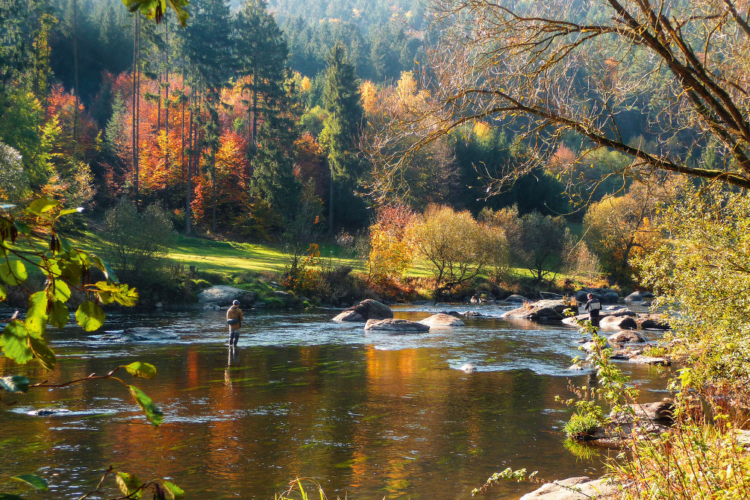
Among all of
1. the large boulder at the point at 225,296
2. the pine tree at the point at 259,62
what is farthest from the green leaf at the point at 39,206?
the pine tree at the point at 259,62

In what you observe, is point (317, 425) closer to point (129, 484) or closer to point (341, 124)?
point (129, 484)

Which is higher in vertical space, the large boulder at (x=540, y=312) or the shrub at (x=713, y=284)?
the shrub at (x=713, y=284)

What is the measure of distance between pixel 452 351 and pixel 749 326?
13.6m

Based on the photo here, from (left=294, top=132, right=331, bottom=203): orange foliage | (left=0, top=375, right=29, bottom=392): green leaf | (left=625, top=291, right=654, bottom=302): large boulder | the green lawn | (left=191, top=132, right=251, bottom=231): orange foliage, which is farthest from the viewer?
(left=294, top=132, right=331, bottom=203): orange foliage

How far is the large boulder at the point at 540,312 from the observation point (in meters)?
36.5

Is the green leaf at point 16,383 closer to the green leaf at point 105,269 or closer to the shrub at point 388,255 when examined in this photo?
the green leaf at point 105,269

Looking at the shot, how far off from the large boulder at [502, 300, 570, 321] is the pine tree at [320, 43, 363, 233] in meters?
31.4

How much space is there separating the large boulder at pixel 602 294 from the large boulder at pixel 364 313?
18945mm

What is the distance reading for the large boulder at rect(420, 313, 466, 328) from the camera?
105ft

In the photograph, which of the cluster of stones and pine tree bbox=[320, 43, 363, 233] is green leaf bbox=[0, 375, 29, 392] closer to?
the cluster of stones

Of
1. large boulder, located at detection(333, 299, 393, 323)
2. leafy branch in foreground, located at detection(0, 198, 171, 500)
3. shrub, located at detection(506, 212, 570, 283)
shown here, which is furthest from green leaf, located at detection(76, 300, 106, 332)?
shrub, located at detection(506, 212, 570, 283)

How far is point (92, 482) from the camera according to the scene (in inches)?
407

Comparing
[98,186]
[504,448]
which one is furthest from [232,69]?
[504,448]

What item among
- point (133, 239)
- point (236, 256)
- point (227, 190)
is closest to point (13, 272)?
point (133, 239)
